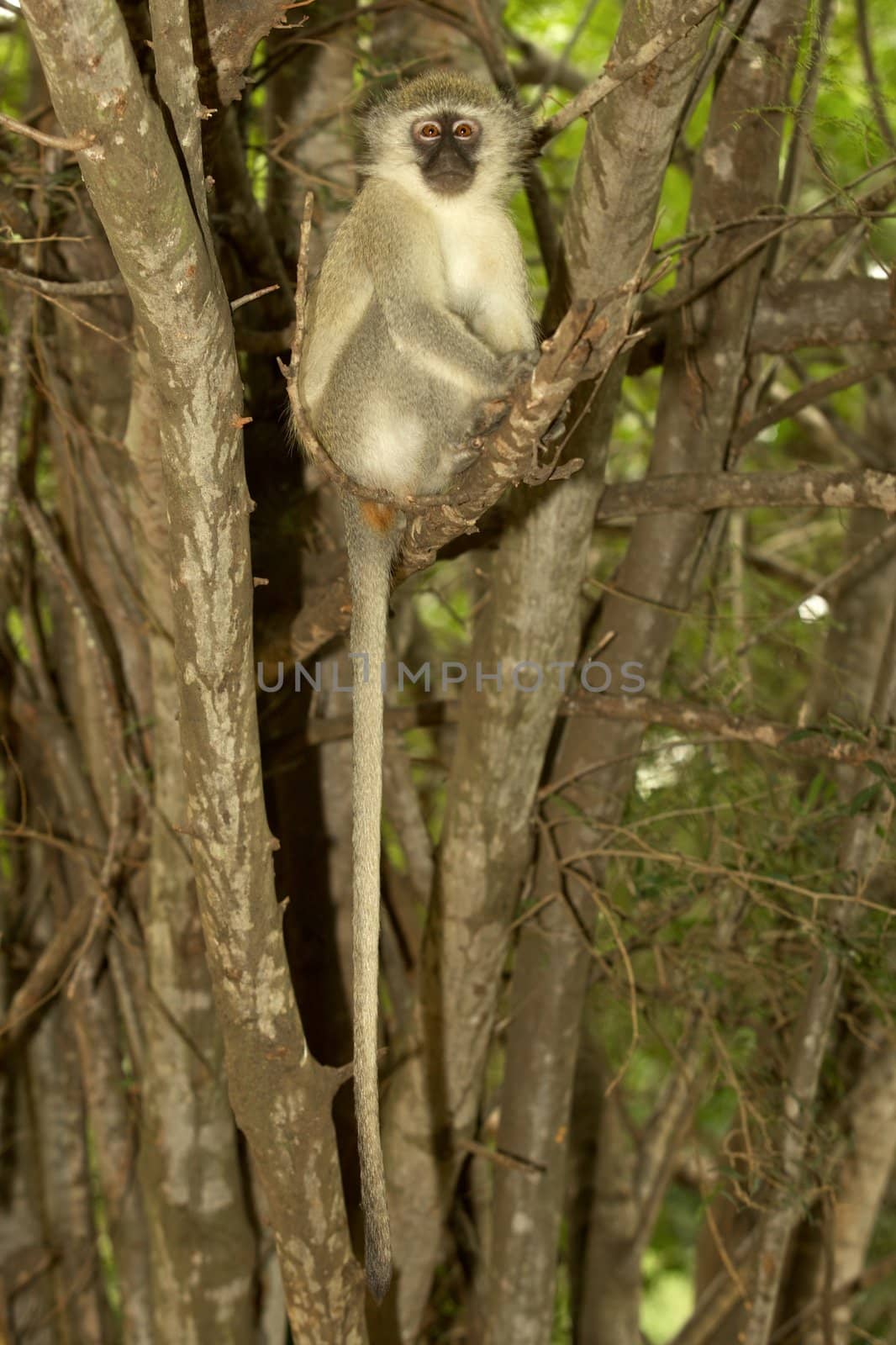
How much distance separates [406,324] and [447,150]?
2.18ft

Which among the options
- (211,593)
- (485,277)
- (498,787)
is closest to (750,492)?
(485,277)

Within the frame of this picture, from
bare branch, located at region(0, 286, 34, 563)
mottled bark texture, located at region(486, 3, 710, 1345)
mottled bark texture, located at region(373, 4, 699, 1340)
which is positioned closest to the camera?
mottled bark texture, located at region(373, 4, 699, 1340)

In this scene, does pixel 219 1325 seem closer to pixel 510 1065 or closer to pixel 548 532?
pixel 510 1065

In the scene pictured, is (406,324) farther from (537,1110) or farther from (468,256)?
(537,1110)

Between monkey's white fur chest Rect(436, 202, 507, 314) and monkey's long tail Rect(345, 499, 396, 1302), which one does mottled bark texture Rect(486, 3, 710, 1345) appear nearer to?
monkey's long tail Rect(345, 499, 396, 1302)

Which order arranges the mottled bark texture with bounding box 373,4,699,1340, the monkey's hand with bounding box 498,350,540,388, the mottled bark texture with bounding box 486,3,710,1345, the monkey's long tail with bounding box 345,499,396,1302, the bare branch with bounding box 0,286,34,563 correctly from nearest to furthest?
the monkey's long tail with bounding box 345,499,396,1302
the mottled bark texture with bounding box 373,4,699,1340
the monkey's hand with bounding box 498,350,540,388
the bare branch with bounding box 0,286,34,563
the mottled bark texture with bounding box 486,3,710,1345

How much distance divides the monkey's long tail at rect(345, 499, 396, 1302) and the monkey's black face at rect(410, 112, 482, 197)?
1.02 m

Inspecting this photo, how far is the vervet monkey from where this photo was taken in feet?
10.3

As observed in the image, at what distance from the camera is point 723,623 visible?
468cm

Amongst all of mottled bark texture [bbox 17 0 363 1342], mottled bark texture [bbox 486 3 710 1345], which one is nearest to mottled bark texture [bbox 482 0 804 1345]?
mottled bark texture [bbox 486 3 710 1345]

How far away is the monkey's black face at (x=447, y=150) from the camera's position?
11.4ft

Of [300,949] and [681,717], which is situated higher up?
[681,717]

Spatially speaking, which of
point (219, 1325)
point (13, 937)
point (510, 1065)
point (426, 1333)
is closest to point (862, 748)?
point (510, 1065)

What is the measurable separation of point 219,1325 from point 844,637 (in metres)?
3.77
